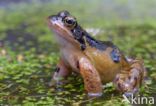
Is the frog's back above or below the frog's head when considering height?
below

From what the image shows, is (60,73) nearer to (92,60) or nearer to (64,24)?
(92,60)

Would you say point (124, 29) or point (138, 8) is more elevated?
point (138, 8)

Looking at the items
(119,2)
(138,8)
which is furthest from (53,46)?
(119,2)

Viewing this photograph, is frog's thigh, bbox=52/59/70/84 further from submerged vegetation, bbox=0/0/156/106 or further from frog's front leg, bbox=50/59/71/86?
submerged vegetation, bbox=0/0/156/106

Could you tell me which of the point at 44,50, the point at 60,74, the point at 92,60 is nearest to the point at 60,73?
the point at 60,74

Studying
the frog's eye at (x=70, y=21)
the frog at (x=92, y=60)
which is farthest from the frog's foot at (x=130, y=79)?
the frog's eye at (x=70, y=21)

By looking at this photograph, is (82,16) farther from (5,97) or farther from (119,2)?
(5,97)

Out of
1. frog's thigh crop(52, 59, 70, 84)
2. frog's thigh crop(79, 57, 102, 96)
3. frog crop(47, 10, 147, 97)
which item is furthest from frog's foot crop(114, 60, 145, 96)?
frog's thigh crop(52, 59, 70, 84)

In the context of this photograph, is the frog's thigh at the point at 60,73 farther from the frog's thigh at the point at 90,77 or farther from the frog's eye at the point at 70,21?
the frog's eye at the point at 70,21
